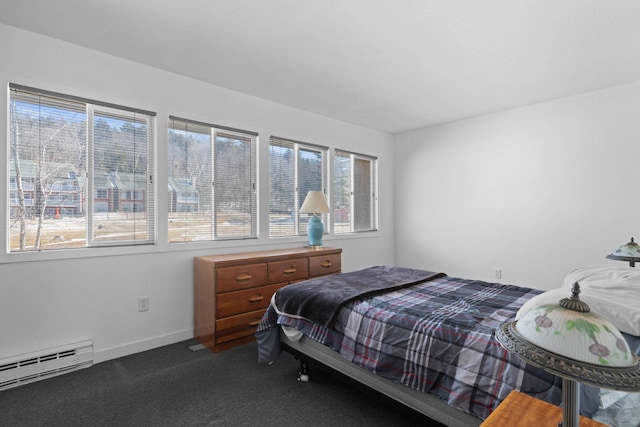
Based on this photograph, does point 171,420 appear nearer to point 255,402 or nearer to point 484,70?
point 255,402

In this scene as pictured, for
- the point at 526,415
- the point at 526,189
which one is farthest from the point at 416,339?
the point at 526,189

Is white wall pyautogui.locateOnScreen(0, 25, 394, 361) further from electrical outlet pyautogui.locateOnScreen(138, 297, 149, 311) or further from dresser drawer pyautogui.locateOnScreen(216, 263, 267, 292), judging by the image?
dresser drawer pyautogui.locateOnScreen(216, 263, 267, 292)

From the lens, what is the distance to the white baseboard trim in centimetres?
270

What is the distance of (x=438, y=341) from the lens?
1610 millimetres

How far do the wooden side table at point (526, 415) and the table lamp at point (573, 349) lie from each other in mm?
226

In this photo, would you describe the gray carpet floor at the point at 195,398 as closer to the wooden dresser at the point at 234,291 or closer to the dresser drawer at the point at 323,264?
the wooden dresser at the point at 234,291

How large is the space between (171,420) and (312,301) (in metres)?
1.06

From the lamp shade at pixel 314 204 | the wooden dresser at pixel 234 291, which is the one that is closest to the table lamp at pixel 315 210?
the lamp shade at pixel 314 204

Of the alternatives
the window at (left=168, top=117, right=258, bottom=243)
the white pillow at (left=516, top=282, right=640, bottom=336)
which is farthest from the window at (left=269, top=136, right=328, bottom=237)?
the white pillow at (left=516, top=282, right=640, bottom=336)

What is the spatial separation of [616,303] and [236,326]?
8.65ft

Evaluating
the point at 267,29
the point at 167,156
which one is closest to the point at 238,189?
the point at 167,156

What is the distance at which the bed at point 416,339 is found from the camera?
4.61 ft

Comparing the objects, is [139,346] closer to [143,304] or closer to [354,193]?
[143,304]

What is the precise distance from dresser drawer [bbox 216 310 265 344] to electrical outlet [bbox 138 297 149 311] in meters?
0.67
